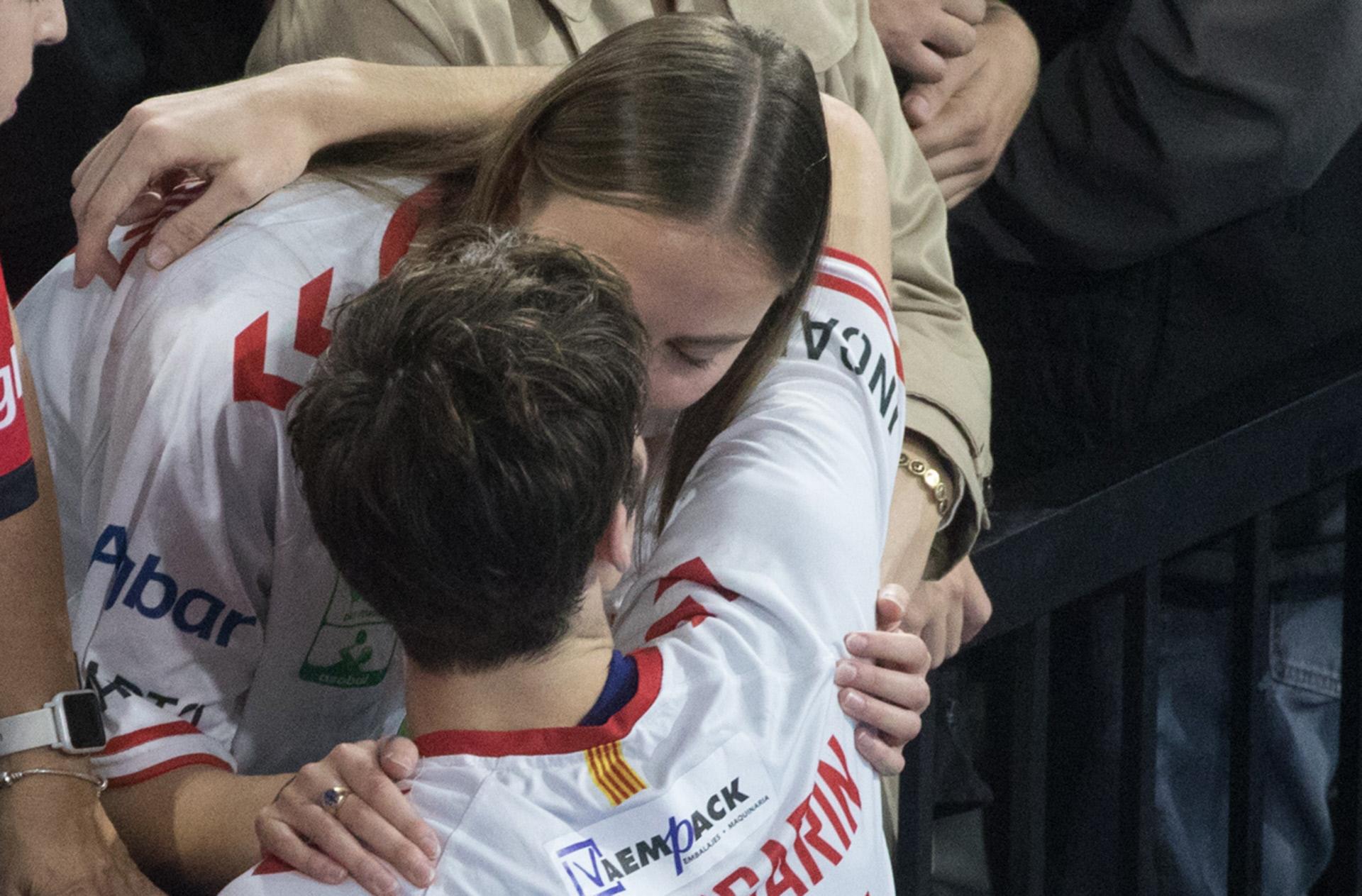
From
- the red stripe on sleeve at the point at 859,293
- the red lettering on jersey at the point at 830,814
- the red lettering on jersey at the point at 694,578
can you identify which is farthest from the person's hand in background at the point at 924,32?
the red lettering on jersey at the point at 830,814

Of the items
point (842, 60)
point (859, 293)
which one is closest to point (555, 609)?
point (859, 293)

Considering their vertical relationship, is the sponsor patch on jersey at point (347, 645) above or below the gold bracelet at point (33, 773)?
below

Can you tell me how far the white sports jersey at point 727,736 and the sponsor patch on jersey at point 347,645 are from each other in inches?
9.1

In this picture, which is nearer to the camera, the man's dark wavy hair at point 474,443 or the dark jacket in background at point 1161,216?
the man's dark wavy hair at point 474,443

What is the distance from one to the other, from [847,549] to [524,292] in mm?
332

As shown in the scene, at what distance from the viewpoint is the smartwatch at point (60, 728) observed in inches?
46.0

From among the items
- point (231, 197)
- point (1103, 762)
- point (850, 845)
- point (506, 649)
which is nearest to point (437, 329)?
point (506, 649)

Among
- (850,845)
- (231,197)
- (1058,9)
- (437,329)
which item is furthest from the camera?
(1058,9)

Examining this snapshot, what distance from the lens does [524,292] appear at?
101 centimetres

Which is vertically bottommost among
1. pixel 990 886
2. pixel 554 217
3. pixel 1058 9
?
pixel 990 886

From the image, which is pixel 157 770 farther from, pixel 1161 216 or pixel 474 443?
pixel 1161 216

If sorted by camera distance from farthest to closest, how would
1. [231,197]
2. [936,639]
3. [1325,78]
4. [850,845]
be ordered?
1. [1325,78]
2. [936,639]
3. [231,197]
4. [850,845]

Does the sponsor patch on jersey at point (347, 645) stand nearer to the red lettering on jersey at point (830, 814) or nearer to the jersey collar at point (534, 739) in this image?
the jersey collar at point (534, 739)

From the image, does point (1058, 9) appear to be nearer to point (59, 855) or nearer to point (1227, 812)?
point (1227, 812)
